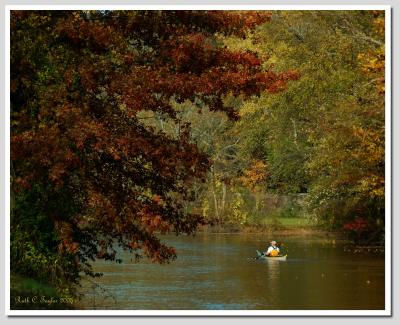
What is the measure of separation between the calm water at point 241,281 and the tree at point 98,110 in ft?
5.30

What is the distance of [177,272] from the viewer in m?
28.5

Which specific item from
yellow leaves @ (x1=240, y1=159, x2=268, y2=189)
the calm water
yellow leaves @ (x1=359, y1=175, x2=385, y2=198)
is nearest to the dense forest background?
the calm water

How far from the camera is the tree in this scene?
16.4 metres

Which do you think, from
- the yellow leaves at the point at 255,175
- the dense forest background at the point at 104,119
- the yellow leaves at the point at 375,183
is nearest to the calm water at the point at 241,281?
the dense forest background at the point at 104,119

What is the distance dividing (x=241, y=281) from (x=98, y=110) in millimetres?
11106

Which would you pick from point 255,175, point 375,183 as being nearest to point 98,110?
point 375,183

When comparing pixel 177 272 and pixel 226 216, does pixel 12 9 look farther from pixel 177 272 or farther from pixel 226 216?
pixel 226 216

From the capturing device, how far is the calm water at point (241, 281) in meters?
22.0

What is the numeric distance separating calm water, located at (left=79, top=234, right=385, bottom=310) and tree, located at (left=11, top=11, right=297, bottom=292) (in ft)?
5.30

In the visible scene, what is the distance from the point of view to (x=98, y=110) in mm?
17281

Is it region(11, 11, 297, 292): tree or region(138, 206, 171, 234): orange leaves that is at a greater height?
region(11, 11, 297, 292): tree

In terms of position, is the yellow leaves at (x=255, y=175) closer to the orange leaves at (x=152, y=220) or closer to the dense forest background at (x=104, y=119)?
the dense forest background at (x=104, y=119)

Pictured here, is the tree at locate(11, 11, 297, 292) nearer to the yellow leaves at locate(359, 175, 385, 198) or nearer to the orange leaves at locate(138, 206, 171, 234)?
the orange leaves at locate(138, 206, 171, 234)

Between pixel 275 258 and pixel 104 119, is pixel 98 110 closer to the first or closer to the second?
pixel 104 119
